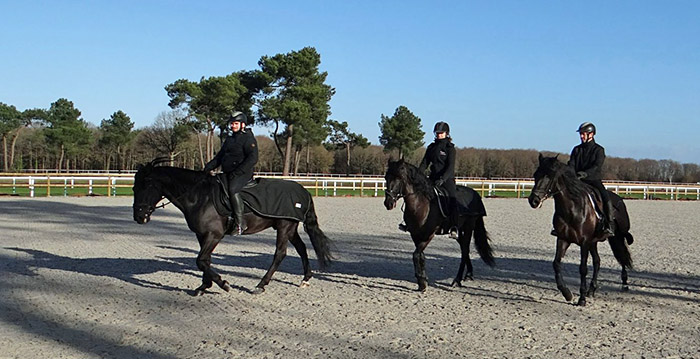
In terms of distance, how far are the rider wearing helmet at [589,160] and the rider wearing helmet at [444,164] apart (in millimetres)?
1695

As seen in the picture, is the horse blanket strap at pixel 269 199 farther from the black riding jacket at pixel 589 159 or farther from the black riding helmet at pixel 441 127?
the black riding jacket at pixel 589 159

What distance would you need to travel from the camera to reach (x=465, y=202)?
9219 millimetres

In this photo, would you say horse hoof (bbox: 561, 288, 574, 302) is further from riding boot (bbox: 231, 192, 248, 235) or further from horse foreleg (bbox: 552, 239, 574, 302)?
riding boot (bbox: 231, 192, 248, 235)

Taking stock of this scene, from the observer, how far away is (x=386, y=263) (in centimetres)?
1120

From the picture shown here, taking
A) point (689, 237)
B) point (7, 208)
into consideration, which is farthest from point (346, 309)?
point (7, 208)

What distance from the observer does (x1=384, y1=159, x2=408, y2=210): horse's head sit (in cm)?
834

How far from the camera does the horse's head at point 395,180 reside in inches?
328

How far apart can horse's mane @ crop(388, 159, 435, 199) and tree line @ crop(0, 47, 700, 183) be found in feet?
128

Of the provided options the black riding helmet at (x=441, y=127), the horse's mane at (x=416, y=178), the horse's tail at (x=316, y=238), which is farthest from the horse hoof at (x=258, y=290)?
the black riding helmet at (x=441, y=127)

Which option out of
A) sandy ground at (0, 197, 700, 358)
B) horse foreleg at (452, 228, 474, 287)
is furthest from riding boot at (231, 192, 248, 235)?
horse foreleg at (452, 228, 474, 287)

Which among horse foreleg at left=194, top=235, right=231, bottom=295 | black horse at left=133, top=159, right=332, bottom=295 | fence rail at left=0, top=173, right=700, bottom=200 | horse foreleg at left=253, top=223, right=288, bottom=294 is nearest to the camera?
horse foreleg at left=194, top=235, right=231, bottom=295

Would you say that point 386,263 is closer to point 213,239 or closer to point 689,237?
point 213,239

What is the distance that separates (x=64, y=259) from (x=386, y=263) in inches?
228

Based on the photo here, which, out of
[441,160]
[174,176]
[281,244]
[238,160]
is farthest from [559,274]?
[174,176]
